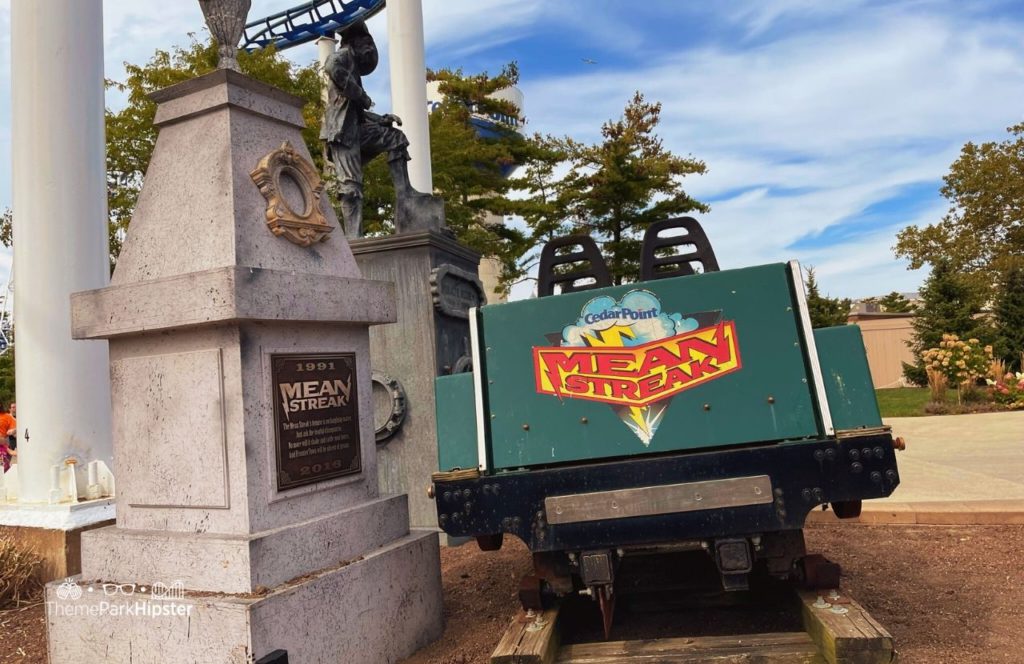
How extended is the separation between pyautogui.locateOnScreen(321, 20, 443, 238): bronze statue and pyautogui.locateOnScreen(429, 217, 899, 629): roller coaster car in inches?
161

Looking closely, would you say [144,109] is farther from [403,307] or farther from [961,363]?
[961,363]

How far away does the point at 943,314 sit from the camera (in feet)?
76.8

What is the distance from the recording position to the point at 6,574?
4.92 m

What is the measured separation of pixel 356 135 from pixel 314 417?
4.28 m

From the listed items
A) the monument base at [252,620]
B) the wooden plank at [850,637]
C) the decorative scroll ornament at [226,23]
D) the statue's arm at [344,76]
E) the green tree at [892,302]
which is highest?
the green tree at [892,302]

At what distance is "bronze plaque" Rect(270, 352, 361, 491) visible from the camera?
368 cm

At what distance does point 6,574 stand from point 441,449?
137 inches

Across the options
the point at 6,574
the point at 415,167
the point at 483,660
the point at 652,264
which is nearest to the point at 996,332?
the point at 415,167

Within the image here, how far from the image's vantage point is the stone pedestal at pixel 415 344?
6598mm

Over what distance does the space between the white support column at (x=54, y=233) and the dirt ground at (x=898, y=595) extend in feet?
5.11

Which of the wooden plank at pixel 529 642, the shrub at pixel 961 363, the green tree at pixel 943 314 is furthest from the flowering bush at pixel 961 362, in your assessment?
the wooden plank at pixel 529 642

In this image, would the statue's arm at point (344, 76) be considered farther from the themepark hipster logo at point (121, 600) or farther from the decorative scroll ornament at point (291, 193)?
the themepark hipster logo at point (121, 600)

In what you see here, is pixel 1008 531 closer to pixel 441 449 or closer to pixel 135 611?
pixel 441 449

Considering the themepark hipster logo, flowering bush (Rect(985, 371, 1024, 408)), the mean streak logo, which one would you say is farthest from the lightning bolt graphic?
flowering bush (Rect(985, 371, 1024, 408))
